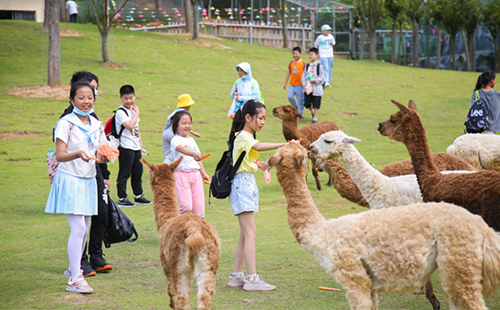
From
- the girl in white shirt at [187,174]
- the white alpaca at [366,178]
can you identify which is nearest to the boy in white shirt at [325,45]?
the girl in white shirt at [187,174]

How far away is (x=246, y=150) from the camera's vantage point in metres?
4.43

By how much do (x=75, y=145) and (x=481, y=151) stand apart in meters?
5.98

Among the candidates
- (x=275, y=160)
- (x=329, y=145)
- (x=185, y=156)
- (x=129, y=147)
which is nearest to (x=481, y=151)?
(x=329, y=145)

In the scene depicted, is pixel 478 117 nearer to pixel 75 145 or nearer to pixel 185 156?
pixel 185 156

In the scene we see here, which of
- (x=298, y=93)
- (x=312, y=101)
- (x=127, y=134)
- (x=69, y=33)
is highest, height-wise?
(x=69, y=33)

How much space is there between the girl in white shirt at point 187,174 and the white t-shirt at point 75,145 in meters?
1.05

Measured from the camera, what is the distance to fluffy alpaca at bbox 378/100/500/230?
4039mm

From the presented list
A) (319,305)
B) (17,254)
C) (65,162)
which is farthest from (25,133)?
(319,305)

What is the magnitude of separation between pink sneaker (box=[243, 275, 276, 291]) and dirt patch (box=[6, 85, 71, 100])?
13097 millimetres

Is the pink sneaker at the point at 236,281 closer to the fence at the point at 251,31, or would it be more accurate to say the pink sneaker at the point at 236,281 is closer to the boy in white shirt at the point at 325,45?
the boy in white shirt at the point at 325,45

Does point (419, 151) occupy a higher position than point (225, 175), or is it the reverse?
point (419, 151)

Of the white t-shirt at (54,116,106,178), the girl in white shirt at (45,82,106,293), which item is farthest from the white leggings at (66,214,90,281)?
the white t-shirt at (54,116,106,178)

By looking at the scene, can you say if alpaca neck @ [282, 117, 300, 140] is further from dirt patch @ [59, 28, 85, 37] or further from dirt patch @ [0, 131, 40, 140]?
dirt patch @ [59, 28, 85, 37]

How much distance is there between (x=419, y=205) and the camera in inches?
130
